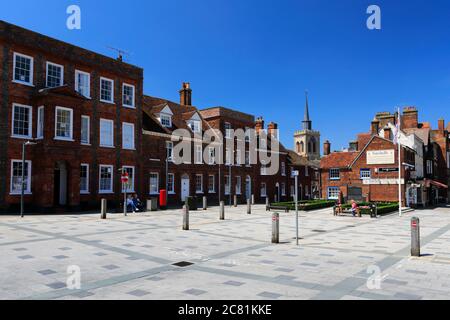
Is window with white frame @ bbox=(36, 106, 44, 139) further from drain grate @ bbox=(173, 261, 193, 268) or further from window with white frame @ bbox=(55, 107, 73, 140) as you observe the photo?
drain grate @ bbox=(173, 261, 193, 268)

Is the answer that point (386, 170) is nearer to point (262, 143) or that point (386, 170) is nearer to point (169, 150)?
point (262, 143)

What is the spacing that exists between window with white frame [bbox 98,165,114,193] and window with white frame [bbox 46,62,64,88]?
7195mm

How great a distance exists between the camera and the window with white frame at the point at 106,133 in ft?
96.7

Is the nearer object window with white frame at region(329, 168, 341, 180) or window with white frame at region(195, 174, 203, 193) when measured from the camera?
window with white frame at region(195, 174, 203, 193)

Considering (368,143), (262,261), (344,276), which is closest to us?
(344,276)

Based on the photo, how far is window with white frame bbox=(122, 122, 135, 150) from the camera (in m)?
31.2

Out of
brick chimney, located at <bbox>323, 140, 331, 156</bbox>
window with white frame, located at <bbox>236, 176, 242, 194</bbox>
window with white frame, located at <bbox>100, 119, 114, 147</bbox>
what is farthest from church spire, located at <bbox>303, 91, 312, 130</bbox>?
window with white frame, located at <bbox>100, 119, 114, 147</bbox>

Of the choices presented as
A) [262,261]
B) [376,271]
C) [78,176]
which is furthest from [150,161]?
[376,271]

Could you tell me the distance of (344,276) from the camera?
855cm

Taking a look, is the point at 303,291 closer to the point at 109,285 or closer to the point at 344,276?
the point at 344,276

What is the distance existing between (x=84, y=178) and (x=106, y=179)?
6.47 ft

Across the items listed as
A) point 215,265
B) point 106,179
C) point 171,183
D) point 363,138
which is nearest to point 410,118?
point 363,138

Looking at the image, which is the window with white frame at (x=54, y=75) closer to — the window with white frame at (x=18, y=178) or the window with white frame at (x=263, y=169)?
the window with white frame at (x=18, y=178)
